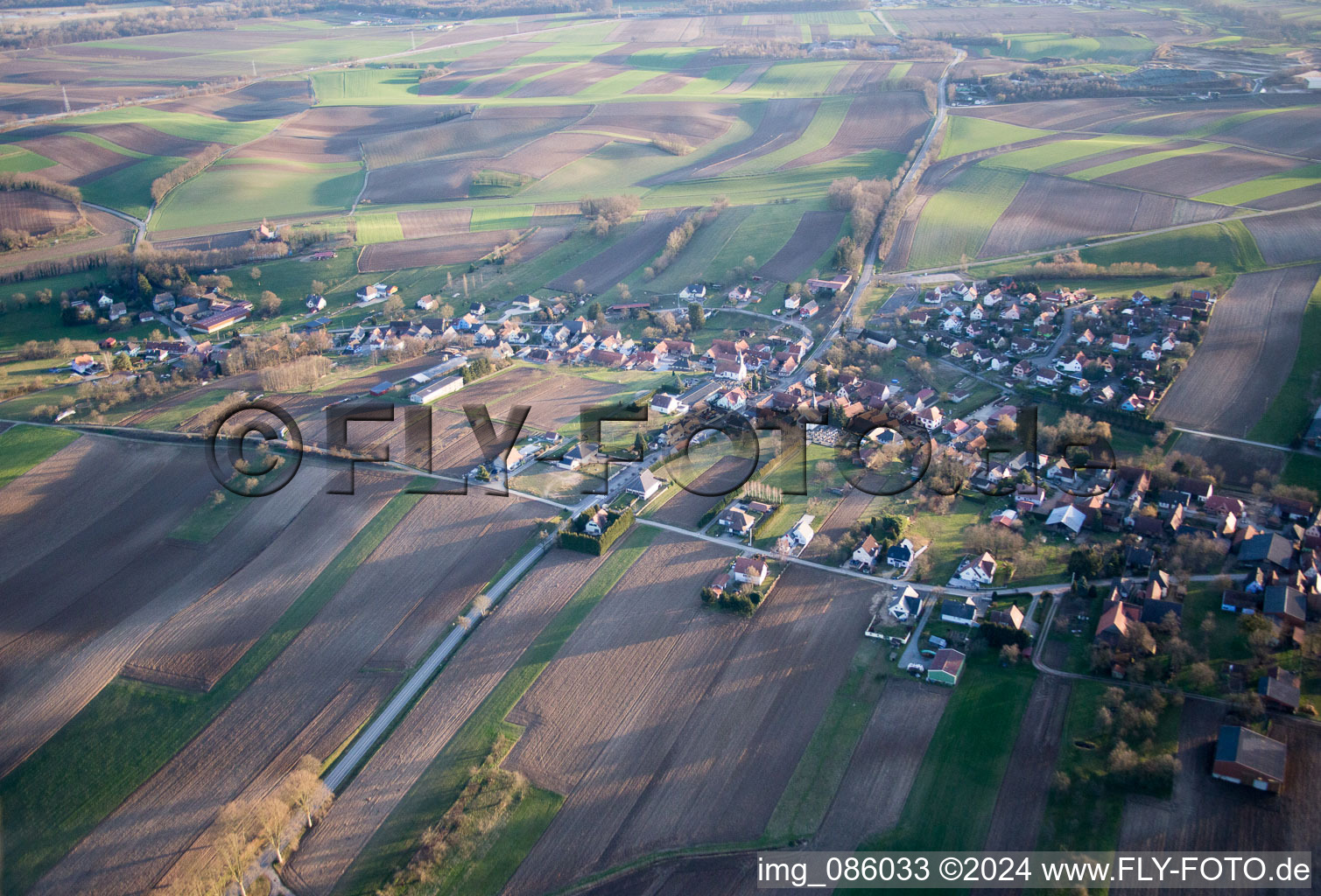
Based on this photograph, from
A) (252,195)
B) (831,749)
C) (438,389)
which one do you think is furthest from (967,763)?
(252,195)

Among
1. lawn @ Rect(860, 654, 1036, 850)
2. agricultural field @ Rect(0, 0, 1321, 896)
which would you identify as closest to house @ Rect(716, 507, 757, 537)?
agricultural field @ Rect(0, 0, 1321, 896)

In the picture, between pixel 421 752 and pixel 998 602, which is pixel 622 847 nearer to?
pixel 421 752

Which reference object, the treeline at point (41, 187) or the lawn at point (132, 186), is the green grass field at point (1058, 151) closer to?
the lawn at point (132, 186)

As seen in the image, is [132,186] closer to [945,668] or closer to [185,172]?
[185,172]

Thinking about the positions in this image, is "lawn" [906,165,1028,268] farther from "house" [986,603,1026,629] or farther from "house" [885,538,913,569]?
"house" [986,603,1026,629]

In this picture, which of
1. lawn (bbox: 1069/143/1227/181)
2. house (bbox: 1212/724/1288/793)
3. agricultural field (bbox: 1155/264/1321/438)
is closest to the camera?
house (bbox: 1212/724/1288/793)

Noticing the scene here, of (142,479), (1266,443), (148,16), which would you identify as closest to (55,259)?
(142,479)
